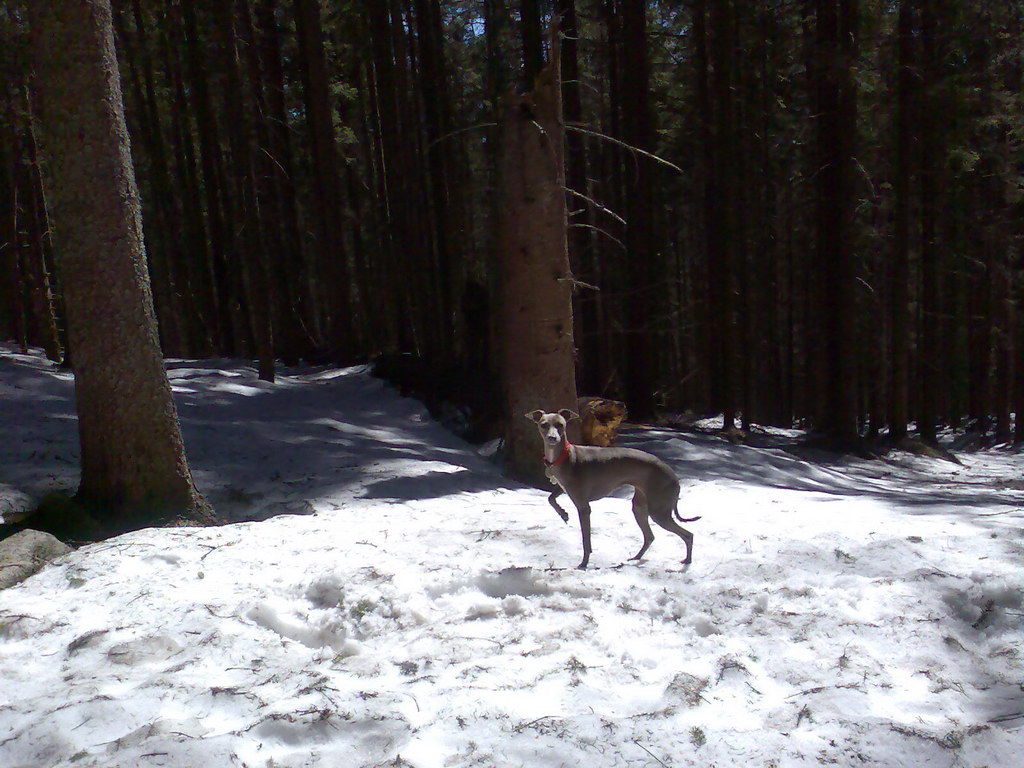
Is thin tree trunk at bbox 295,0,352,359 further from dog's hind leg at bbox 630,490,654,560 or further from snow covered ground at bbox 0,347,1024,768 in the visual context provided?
dog's hind leg at bbox 630,490,654,560

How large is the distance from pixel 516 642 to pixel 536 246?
5540 millimetres

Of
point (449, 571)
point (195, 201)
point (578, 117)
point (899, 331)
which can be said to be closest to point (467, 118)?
point (195, 201)

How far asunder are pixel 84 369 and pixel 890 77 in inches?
654

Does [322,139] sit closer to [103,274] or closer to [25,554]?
[103,274]

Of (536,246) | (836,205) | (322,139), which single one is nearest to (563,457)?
(536,246)

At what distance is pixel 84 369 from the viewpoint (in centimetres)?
611

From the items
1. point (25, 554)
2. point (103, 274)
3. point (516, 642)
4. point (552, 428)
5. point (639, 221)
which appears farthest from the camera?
point (639, 221)

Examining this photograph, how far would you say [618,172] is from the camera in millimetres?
21984

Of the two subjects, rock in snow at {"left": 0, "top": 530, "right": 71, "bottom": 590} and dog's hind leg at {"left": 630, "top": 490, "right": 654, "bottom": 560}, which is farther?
dog's hind leg at {"left": 630, "top": 490, "right": 654, "bottom": 560}

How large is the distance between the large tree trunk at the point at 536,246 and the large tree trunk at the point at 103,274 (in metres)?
4.02

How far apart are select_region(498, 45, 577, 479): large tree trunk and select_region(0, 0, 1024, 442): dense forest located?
310 millimetres

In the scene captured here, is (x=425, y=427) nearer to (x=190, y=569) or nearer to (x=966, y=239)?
(x=190, y=569)

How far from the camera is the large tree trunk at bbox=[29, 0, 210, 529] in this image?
586cm

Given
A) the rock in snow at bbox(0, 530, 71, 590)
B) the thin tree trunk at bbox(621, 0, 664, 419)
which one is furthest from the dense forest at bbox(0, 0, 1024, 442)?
the rock in snow at bbox(0, 530, 71, 590)
